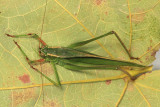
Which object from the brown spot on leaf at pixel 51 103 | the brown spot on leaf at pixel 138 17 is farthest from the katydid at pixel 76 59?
the brown spot on leaf at pixel 138 17

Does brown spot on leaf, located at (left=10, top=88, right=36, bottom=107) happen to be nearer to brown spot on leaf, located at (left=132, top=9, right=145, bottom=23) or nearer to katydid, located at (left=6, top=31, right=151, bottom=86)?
katydid, located at (left=6, top=31, right=151, bottom=86)

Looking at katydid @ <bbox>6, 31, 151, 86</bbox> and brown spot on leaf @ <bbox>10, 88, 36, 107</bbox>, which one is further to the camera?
katydid @ <bbox>6, 31, 151, 86</bbox>

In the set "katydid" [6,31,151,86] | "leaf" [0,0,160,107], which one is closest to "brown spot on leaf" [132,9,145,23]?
"leaf" [0,0,160,107]

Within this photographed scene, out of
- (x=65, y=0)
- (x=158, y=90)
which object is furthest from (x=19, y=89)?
(x=158, y=90)

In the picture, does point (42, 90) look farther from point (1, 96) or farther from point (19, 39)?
point (19, 39)

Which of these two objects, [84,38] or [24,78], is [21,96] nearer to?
[24,78]

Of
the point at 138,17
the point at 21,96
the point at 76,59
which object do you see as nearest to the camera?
the point at 21,96

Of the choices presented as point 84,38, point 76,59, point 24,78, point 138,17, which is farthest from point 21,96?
point 138,17
